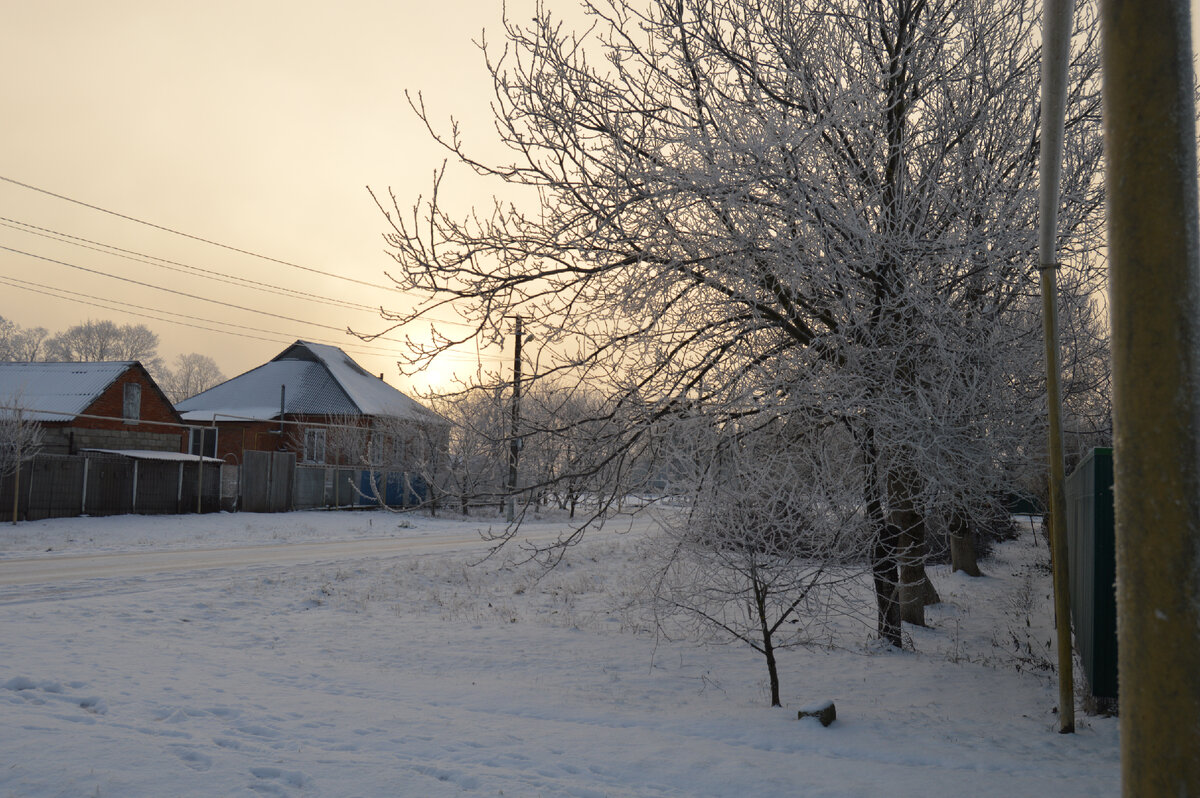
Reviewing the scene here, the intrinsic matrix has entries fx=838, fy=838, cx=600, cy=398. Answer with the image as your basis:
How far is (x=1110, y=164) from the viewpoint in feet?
6.82

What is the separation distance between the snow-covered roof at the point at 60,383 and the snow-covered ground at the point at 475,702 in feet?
77.2

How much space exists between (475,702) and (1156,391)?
5.91 m

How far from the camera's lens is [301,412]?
4003cm

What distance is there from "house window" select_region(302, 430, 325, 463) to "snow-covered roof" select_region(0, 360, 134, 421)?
8504 mm

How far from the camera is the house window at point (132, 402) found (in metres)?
33.6

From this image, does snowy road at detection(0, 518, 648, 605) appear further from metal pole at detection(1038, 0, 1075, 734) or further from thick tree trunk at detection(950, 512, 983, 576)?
thick tree trunk at detection(950, 512, 983, 576)

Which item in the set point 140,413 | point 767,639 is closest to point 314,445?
point 140,413

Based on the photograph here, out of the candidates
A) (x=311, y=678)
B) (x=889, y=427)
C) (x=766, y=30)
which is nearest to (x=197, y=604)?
(x=311, y=678)

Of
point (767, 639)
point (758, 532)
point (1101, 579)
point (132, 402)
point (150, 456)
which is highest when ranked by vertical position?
point (132, 402)

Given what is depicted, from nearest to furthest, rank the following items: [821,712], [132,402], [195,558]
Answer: [821,712], [195,558], [132,402]

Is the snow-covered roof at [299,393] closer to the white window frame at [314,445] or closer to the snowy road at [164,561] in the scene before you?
the white window frame at [314,445]

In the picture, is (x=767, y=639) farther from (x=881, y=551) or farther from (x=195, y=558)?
(x=195, y=558)

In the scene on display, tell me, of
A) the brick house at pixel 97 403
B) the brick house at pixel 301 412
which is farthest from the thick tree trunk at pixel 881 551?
the brick house at pixel 97 403

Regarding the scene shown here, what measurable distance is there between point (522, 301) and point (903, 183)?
367 centimetres
